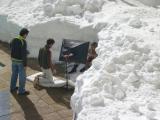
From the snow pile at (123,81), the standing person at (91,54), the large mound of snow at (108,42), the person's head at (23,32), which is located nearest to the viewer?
the snow pile at (123,81)

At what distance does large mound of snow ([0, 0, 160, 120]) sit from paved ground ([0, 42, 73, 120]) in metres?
1.54

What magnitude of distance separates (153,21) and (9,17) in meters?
5.68

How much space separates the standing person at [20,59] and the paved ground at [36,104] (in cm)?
23

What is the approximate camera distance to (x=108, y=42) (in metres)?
8.43

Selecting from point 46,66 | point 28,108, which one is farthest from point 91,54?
point 28,108

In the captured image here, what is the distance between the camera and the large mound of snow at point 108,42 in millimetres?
6171

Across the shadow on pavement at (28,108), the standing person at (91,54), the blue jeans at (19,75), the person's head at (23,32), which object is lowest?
the shadow on pavement at (28,108)

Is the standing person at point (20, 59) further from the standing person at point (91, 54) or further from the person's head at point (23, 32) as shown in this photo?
the standing person at point (91, 54)

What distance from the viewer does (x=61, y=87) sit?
9.87 m

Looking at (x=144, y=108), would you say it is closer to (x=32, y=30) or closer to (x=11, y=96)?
(x=11, y=96)

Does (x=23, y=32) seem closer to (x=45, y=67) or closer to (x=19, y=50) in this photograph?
(x=19, y=50)

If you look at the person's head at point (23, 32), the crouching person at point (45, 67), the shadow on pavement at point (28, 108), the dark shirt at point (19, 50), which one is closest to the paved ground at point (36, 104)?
the shadow on pavement at point (28, 108)

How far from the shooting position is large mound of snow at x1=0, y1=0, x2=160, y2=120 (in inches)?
243

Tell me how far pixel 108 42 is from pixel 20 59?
2.21m
